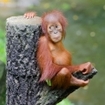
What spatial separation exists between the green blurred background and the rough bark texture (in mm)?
967

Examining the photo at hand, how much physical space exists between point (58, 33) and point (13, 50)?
37 cm

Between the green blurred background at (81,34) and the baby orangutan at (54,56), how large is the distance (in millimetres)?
1183

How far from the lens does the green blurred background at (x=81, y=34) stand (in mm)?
7055

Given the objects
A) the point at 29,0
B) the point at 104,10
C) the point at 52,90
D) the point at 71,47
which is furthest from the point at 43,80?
the point at 29,0

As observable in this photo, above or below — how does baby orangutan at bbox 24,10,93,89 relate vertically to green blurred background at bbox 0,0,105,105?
above

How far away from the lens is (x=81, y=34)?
10008mm

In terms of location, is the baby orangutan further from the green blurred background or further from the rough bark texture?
the green blurred background

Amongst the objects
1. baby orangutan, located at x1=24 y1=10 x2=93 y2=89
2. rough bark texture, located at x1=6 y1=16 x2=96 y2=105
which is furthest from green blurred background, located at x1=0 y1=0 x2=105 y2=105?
baby orangutan, located at x1=24 y1=10 x2=93 y2=89

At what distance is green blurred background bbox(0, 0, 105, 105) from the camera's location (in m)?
7.05

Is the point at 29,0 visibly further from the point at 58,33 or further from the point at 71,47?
the point at 58,33

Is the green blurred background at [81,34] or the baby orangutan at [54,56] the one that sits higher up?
the baby orangutan at [54,56]

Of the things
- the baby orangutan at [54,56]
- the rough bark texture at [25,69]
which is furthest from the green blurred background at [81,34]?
the baby orangutan at [54,56]

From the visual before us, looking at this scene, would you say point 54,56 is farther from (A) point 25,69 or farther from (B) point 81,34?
(B) point 81,34

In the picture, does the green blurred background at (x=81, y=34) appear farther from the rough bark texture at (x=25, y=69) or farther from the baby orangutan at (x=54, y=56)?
the baby orangutan at (x=54, y=56)
